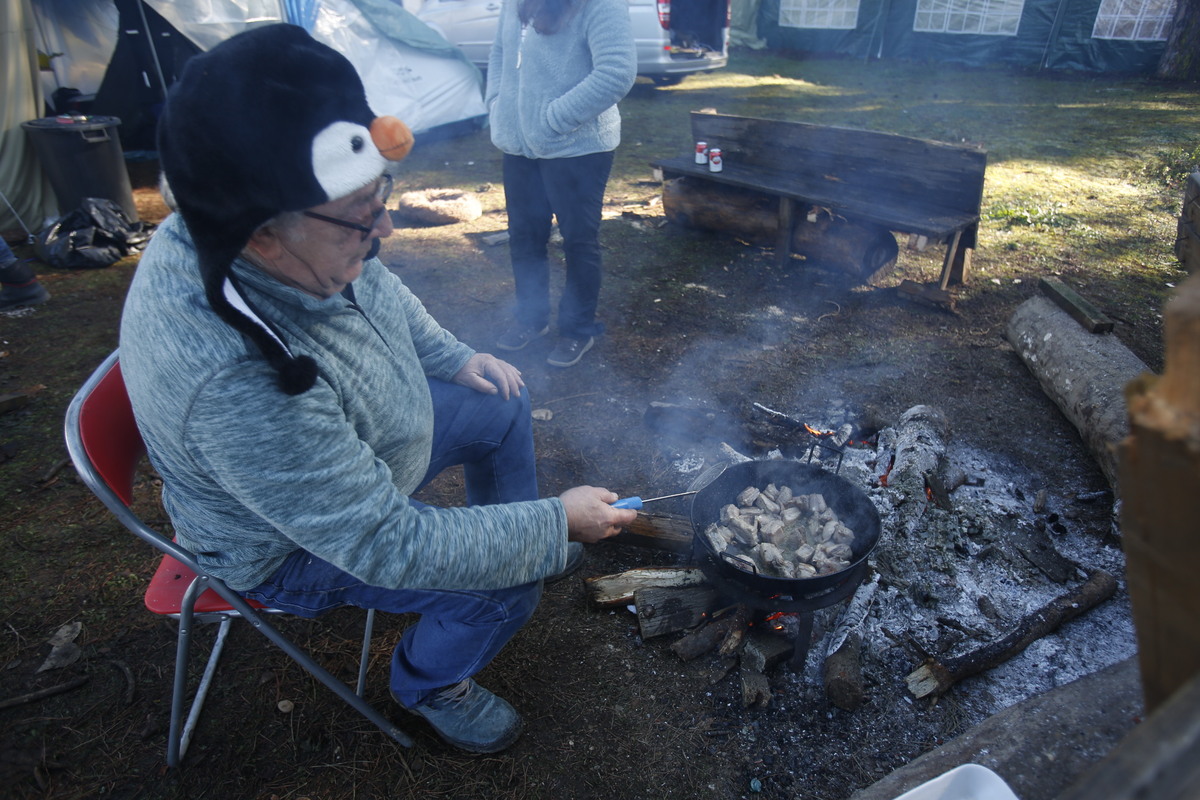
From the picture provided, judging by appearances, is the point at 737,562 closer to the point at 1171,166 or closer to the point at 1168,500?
the point at 1168,500

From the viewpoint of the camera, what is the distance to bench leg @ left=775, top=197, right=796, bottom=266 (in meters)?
5.75

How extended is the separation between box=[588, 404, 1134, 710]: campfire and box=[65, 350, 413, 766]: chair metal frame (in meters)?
1.24

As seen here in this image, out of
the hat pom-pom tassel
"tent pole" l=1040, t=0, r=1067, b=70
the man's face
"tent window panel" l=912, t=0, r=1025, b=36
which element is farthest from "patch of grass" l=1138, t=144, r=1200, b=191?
the hat pom-pom tassel

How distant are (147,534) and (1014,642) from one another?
2934 mm

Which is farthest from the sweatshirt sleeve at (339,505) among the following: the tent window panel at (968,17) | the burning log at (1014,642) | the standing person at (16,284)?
the tent window panel at (968,17)

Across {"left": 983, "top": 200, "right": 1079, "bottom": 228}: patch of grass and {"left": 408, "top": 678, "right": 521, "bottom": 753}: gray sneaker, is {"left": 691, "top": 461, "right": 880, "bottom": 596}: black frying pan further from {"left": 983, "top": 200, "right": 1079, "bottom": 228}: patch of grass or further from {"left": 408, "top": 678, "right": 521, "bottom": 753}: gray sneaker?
{"left": 983, "top": 200, "right": 1079, "bottom": 228}: patch of grass

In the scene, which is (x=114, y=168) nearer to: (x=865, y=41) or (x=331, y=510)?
(x=331, y=510)

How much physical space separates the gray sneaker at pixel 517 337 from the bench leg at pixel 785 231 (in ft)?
8.06

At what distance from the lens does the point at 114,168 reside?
6676 mm

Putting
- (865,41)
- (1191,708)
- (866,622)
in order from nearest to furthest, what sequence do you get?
1. (1191,708)
2. (866,622)
3. (865,41)

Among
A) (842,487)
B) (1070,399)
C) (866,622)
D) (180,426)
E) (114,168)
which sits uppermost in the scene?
(180,426)

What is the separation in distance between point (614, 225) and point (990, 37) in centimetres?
1136

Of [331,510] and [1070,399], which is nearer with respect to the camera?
[331,510]

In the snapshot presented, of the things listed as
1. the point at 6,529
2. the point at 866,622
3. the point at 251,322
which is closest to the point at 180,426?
the point at 251,322
